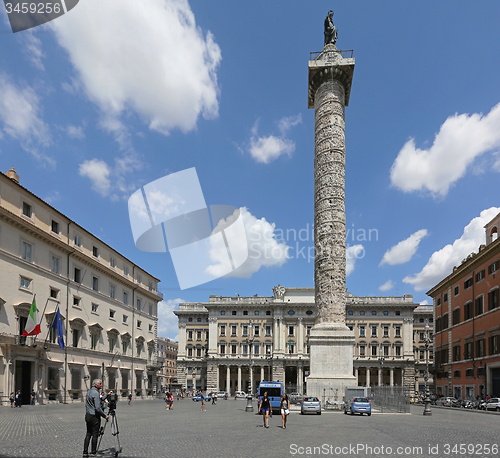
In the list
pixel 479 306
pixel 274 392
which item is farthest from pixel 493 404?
pixel 274 392

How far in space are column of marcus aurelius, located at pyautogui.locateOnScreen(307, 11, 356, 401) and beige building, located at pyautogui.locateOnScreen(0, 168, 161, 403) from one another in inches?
641

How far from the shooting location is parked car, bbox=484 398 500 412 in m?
30.5

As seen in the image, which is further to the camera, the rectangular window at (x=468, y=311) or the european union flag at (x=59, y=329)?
the rectangular window at (x=468, y=311)

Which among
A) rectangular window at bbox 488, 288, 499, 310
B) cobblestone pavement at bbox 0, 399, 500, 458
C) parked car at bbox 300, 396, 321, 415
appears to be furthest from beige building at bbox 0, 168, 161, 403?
rectangular window at bbox 488, 288, 499, 310

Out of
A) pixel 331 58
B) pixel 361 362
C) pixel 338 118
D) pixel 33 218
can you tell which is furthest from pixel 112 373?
pixel 361 362

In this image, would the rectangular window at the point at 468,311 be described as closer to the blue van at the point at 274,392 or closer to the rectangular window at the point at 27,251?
the blue van at the point at 274,392

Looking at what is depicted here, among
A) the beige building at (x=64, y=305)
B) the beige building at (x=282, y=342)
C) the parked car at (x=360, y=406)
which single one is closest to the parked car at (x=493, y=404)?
the parked car at (x=360, y=406)

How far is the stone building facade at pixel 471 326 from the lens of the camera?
35031mm

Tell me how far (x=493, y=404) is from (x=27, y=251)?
100 feet

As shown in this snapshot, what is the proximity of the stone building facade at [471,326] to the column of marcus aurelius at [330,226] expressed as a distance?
13.5 meters

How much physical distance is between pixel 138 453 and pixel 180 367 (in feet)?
230

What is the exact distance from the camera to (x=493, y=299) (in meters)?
35.5

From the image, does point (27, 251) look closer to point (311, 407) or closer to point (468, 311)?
point (311, 407)

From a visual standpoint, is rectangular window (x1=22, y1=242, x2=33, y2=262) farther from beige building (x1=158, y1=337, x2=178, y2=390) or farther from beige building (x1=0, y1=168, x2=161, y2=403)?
beige building (x1=158, y1=337, x2=178, y2=390)
